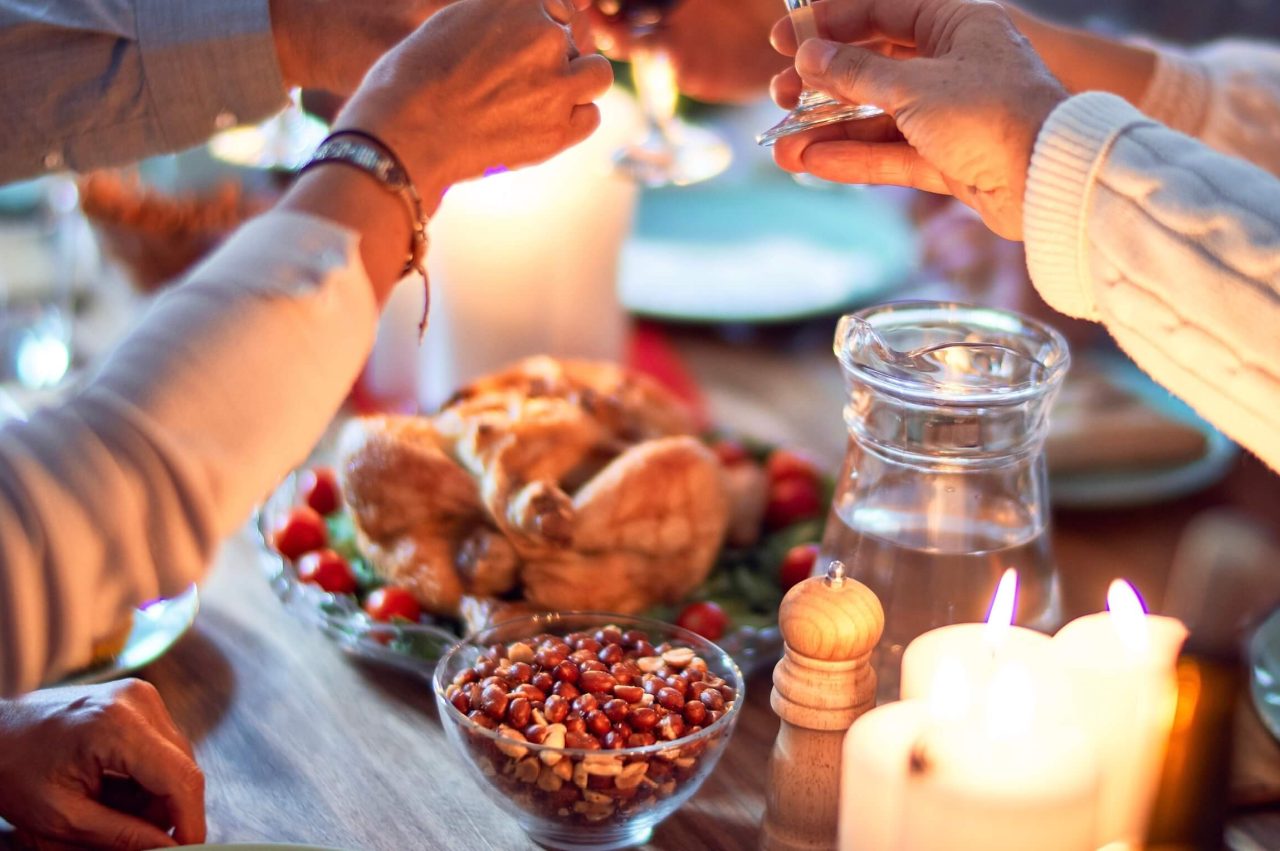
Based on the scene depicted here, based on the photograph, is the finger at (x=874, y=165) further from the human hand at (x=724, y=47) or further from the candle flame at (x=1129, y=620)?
the human hand at (x=724, y=47)

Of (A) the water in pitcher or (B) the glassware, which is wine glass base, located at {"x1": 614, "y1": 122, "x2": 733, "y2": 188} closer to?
(A) the water in pitcher

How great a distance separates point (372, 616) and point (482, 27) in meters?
0.51

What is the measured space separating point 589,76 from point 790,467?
56 centimetres

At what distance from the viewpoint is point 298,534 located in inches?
46.3

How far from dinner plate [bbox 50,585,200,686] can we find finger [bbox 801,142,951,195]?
0.62 metres

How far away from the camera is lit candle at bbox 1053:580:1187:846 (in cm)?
64

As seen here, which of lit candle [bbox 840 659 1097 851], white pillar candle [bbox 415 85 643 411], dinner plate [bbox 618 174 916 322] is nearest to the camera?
lit candle [bbox 840 659 1097 851]

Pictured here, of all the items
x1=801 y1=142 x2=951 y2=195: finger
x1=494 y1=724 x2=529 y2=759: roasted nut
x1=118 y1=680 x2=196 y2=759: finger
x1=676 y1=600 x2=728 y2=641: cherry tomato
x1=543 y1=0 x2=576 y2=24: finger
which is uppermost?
x1=543 y1=0 x2=576 y2=24: finger

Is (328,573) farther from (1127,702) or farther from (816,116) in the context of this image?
(1127,702)

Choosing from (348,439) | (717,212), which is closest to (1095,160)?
(348,439)

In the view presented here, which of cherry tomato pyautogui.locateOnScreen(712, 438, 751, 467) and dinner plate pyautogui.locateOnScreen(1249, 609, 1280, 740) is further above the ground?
dinner plate pyautogui.locateOnScreen(1249, 609, 1280, 740)

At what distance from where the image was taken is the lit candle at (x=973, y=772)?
0.58 metres

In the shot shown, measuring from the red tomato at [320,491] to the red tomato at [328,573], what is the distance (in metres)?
0.15

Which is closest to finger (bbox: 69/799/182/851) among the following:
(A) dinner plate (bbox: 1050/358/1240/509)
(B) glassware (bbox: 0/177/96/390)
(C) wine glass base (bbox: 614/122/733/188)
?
(C) wine glass base (bbox: 614/122/733/188)
